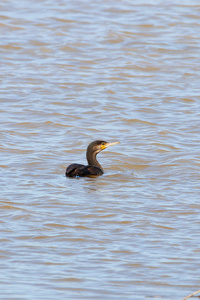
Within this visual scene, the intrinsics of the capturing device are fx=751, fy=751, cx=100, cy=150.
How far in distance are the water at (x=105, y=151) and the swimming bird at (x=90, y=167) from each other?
134 millimetres

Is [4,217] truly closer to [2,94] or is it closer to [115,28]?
[2,94]

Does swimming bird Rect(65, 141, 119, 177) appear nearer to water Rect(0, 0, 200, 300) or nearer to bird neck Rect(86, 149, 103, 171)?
bird neck Rect(86, 149, 103, 171)

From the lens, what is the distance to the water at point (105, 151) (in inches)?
278

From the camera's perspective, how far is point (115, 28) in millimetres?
20578

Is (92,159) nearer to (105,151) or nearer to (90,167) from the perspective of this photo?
(90,167)

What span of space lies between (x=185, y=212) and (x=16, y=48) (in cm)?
1089

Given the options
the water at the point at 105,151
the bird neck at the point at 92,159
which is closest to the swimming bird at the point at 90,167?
the bird neck at the point at 92,159

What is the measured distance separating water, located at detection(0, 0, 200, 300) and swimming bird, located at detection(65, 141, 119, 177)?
0.13 metres

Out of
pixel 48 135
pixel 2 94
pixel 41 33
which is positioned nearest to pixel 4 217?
pixel 48 135

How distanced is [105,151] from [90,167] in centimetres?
174

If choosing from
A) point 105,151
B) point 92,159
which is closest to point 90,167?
point 92,159

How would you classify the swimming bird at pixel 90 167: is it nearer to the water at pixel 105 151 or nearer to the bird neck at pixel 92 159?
the bird neck at pixel 92 159

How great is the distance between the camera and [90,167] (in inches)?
423

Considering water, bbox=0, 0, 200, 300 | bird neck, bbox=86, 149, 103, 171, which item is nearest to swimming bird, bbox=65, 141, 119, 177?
bird neck, bbox=86, 149, 103, 171
